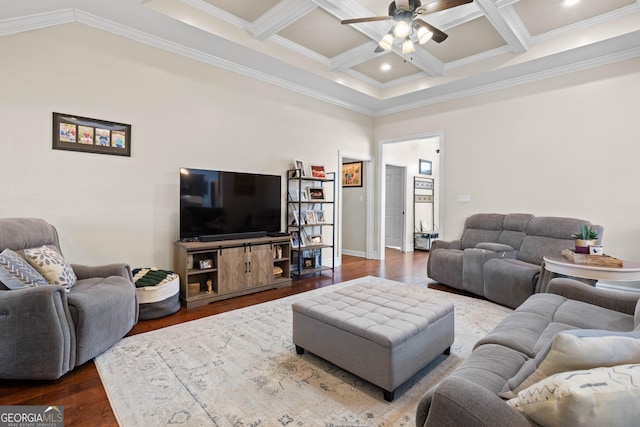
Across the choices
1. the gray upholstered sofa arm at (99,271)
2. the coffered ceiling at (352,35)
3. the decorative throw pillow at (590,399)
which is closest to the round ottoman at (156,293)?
the gray upholstered sofa arm at (99,271)

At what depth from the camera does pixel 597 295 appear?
2188 mm

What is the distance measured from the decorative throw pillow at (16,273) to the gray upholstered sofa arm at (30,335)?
0.52 ft

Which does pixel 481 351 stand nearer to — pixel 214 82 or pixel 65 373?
pixel 65 373

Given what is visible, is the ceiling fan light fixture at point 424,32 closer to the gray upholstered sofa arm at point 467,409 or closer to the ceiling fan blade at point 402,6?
the ceiling fan blade at point 402,6

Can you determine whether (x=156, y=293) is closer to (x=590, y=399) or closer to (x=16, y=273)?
(x=16, y=273)

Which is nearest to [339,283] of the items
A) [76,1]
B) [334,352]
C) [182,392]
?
[334,352]

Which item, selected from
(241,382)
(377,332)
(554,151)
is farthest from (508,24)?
(241,382)

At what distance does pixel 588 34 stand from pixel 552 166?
1.64 meters

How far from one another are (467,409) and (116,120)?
3980 millimetres

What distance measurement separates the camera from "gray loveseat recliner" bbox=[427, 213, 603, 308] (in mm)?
3480

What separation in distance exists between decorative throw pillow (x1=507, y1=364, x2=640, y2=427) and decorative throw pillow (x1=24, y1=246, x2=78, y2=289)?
10.1 ft

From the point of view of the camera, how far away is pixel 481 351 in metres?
1.51

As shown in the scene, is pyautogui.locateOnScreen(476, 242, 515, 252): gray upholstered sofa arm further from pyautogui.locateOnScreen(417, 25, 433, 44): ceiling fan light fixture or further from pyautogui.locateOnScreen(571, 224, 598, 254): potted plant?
pyautogui.locateOnScreen(417, 25, 433, 44): ceiling fan light fixture

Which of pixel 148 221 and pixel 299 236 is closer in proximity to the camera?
pixel 148 221
